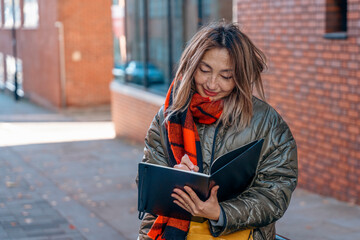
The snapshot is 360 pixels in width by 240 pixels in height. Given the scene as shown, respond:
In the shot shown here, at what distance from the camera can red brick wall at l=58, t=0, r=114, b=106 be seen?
2138 cm

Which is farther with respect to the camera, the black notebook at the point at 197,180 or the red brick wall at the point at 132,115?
the red brick wall at the point at 132,115

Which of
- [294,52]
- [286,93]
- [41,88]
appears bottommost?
[41,88]

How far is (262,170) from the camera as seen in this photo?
2.53 metres

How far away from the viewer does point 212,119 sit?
259 cm

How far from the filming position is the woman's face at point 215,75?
2.55 meters

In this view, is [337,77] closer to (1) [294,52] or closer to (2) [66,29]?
(1) [294,52]

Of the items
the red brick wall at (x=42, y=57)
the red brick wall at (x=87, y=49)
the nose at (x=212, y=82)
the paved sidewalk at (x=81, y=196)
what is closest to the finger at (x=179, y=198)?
the nose at (x=212, y=82)

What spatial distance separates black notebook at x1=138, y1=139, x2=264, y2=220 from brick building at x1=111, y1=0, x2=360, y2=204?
509 centimetres

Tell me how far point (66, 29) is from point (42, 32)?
2.54 metres

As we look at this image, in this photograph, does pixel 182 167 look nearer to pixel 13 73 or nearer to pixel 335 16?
pixel 335 16

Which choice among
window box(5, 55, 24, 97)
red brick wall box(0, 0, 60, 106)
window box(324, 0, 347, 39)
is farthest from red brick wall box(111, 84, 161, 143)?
window box(5, 55, 24, 97)

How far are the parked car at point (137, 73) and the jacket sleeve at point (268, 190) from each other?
1035 cm

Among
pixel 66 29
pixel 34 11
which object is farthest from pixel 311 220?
pixel 34 11

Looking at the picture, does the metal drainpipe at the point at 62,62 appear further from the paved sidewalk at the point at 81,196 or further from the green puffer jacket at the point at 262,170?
the green puffer jacket at the point at 262,170
